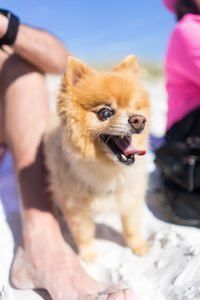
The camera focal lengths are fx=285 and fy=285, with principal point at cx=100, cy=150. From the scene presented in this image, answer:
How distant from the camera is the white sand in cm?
138

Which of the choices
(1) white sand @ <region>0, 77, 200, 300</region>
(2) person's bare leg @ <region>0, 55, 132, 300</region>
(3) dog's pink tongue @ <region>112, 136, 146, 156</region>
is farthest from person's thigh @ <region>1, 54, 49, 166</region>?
(3) dog's pink tongue @ <region>112, 136, 146, 156</region>

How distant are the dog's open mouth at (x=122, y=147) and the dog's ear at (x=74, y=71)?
0.32 metres

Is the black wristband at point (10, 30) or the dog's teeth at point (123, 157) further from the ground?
the black wristband at point (10, 30)

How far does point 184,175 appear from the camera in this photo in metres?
1.73

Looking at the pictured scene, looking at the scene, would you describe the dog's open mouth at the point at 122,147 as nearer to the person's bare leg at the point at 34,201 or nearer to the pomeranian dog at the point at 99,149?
the pomeranian dog at the point at 99,149

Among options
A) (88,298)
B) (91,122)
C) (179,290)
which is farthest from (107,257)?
(91,122)

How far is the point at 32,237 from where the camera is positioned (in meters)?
1.63

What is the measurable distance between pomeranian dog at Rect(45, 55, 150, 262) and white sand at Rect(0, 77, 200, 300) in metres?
0.10

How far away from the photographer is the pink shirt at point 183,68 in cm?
172

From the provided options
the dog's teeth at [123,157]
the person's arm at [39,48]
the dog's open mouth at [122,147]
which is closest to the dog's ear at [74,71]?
the dog's open mouth at [122,147]

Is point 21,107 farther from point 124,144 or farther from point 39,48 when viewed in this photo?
point 124,144

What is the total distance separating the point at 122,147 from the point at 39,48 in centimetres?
95

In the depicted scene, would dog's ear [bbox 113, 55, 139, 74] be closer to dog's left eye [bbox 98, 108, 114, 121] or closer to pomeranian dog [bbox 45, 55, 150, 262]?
pomeranian dog [bbox 45, 55, 150, 262]

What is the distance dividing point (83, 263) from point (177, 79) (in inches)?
53.6
